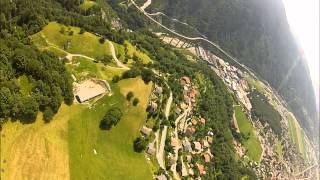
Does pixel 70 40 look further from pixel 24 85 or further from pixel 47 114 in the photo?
pixel 47 114

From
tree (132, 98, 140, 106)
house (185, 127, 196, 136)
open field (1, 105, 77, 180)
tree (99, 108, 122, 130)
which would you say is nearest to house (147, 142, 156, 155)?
tree (99, 108, 122, 130)

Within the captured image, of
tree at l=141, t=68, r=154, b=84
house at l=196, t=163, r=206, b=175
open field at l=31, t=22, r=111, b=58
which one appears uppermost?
open field at l=31, t=22, r=111, b=58

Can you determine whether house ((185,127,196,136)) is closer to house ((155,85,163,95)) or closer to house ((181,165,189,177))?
house ((181,165,189,177))

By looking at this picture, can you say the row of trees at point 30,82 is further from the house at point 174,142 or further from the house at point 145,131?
the house at point 174,142

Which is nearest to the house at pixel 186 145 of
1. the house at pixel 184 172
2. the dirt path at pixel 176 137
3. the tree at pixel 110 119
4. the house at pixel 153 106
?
A: the dirt path at pixel 176 137

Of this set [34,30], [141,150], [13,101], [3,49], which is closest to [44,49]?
[34,30]

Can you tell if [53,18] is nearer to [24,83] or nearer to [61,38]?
[61,38]
